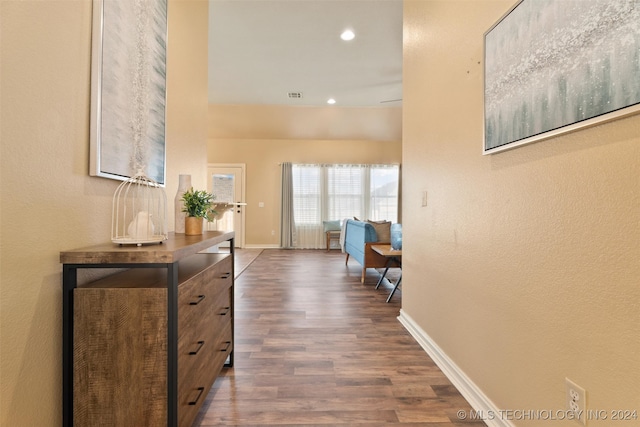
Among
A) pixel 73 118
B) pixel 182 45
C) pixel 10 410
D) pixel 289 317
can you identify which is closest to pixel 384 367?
pixel 289 317

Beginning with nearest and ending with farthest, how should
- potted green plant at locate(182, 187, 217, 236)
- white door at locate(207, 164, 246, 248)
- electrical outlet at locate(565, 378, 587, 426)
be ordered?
electrical outlet at locate(565, 378, 587, 426) → potted green plant at locate(182, 187, 217, 236) → white door at locate(207, 164, 246, 248)

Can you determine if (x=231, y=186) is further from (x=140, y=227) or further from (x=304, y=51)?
(x=140, y=227)

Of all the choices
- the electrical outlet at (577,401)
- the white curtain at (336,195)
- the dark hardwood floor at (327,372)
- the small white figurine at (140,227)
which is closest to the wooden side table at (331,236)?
the white curtain at (336,195)

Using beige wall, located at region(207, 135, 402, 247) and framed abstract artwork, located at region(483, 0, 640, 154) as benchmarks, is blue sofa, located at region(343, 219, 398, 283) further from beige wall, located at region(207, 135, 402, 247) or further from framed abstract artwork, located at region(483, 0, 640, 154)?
beige wall, located at region(207, 135, 402, 247)

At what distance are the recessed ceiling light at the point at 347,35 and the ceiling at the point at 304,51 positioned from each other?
0.06m

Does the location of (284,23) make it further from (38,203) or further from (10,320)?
(10,320)

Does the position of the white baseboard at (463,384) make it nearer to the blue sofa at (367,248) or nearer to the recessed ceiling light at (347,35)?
the blue sofa at (367,248)

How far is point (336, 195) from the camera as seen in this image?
7562mm

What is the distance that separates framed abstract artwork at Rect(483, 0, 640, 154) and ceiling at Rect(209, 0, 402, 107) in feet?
8.88

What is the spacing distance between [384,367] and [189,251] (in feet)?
4.75

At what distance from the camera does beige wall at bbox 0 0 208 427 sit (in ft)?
2.87

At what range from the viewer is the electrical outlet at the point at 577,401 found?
3.01 ft

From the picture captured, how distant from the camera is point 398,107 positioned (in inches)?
269

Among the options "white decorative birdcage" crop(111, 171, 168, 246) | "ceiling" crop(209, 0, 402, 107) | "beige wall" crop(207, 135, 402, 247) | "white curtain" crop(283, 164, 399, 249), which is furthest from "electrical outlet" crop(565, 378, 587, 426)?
"beige wall" crop(207, 135, 402, 247)
